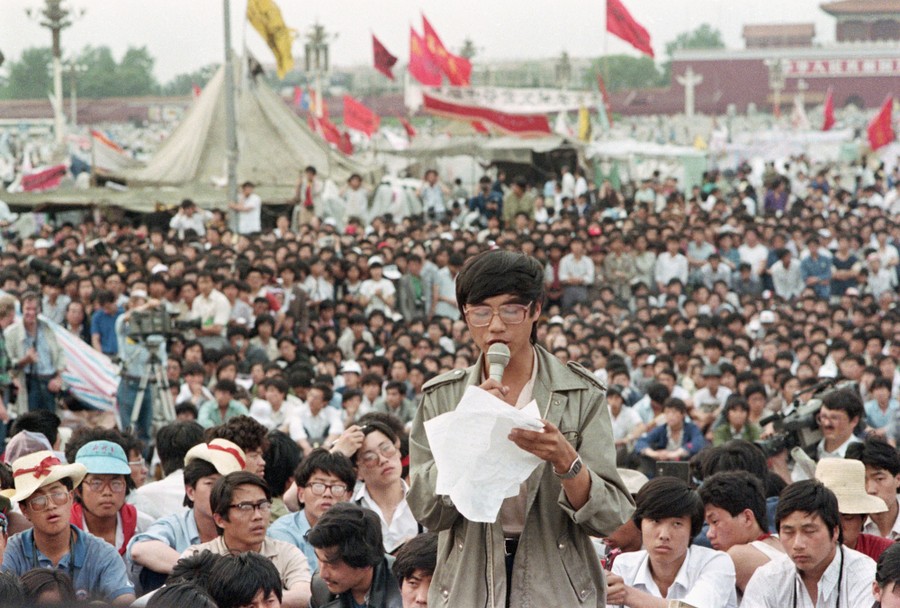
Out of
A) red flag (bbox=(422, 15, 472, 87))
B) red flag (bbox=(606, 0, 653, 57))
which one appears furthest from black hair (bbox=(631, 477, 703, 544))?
red flag (bbox=(422, 15, 472, 87))

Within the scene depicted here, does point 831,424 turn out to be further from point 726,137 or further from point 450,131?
point 726,137

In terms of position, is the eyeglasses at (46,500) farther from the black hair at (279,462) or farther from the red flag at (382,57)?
the red flag at (382,57)

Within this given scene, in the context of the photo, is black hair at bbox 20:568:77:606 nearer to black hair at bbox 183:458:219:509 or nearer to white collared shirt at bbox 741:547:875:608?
black hair at bbox 183:458:219:509

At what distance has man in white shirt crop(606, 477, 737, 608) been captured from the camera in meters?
5.50

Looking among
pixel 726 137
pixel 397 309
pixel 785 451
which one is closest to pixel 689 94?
pixel 726 137

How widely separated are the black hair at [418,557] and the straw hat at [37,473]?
1.47 metres

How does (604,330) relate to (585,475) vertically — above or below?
below

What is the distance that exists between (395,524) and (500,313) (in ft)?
10.4

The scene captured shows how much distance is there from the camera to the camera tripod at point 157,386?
37.1 ft

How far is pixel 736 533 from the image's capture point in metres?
6.08

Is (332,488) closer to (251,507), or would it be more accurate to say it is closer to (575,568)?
(251,507)

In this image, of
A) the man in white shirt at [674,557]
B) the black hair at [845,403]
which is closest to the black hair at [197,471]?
the man in white shirt at [674,557]

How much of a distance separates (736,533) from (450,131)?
26.6 meters

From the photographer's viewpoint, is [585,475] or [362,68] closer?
[585,475]
